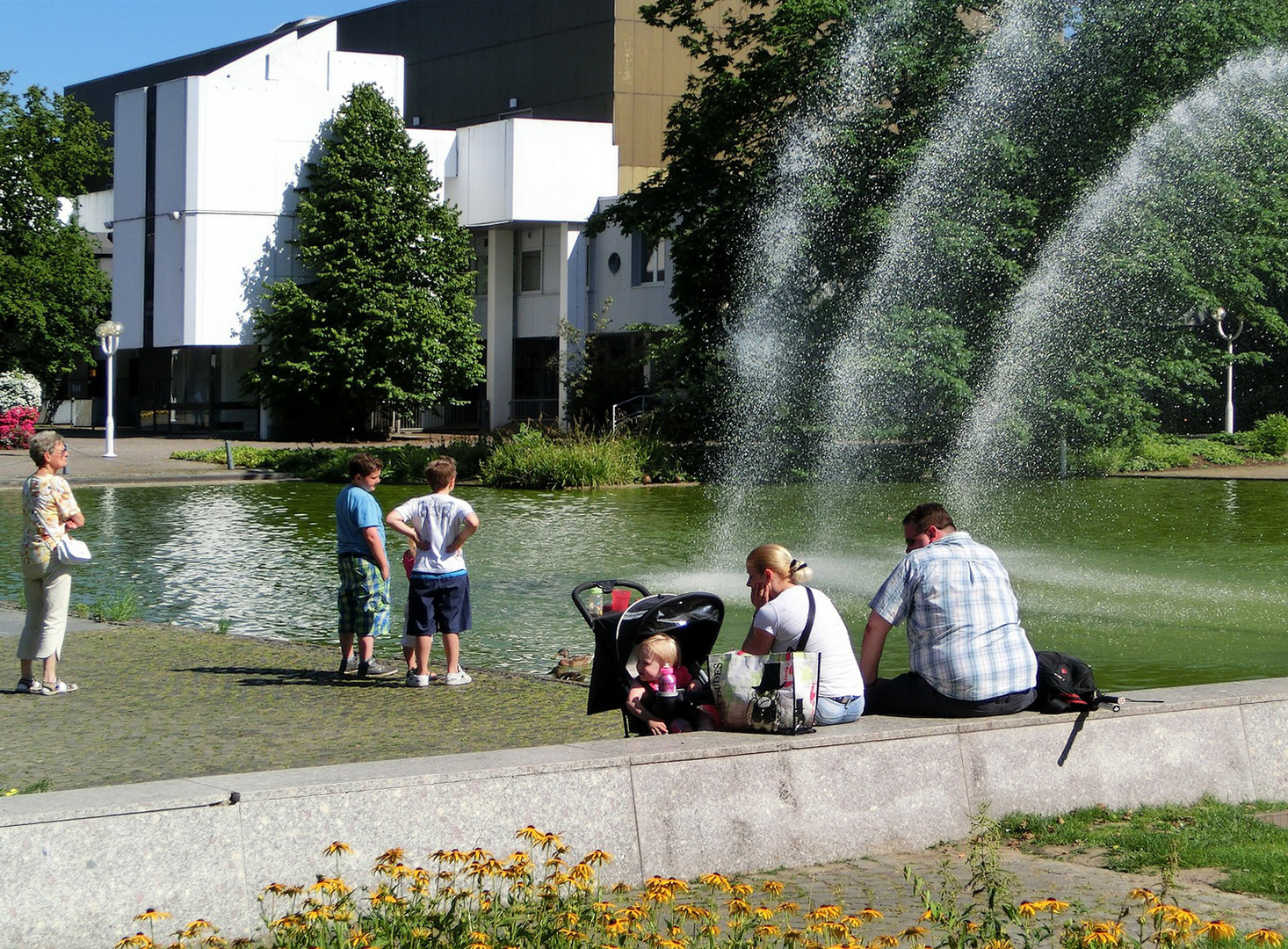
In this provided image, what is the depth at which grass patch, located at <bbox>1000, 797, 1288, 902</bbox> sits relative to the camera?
18.8ft

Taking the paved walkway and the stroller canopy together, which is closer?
the paved walkway

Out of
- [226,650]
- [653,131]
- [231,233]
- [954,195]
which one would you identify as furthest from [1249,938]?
[653,131]

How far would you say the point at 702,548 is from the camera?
64.7ft

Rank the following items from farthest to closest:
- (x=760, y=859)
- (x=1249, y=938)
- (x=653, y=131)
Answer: (x=653, y=131) → (x=760, y=859) → (x=1249, y=938)

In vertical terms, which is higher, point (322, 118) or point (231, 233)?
point (322, 118)

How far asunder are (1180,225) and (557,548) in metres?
18.9

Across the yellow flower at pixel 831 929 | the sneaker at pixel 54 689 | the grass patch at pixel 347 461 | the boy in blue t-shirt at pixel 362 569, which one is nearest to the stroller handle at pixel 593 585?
the boy in blue t-shirt at pixel 362 569

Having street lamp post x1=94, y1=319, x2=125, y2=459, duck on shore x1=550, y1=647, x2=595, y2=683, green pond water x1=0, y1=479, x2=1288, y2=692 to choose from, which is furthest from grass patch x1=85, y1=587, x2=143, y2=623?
street lamp post x1=94, y1=319, x2=125, y2=459

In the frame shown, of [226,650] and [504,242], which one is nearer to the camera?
[226,650]

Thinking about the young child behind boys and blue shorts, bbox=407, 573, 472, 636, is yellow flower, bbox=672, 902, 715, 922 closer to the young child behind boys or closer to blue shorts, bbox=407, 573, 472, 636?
the young child behind boys

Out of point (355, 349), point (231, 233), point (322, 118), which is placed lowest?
point (355, 349)

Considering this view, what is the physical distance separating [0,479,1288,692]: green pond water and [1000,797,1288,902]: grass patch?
3673 mm

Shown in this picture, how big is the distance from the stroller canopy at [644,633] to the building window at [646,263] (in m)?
42.4

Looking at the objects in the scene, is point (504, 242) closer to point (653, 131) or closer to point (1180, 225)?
point (653, 131)
